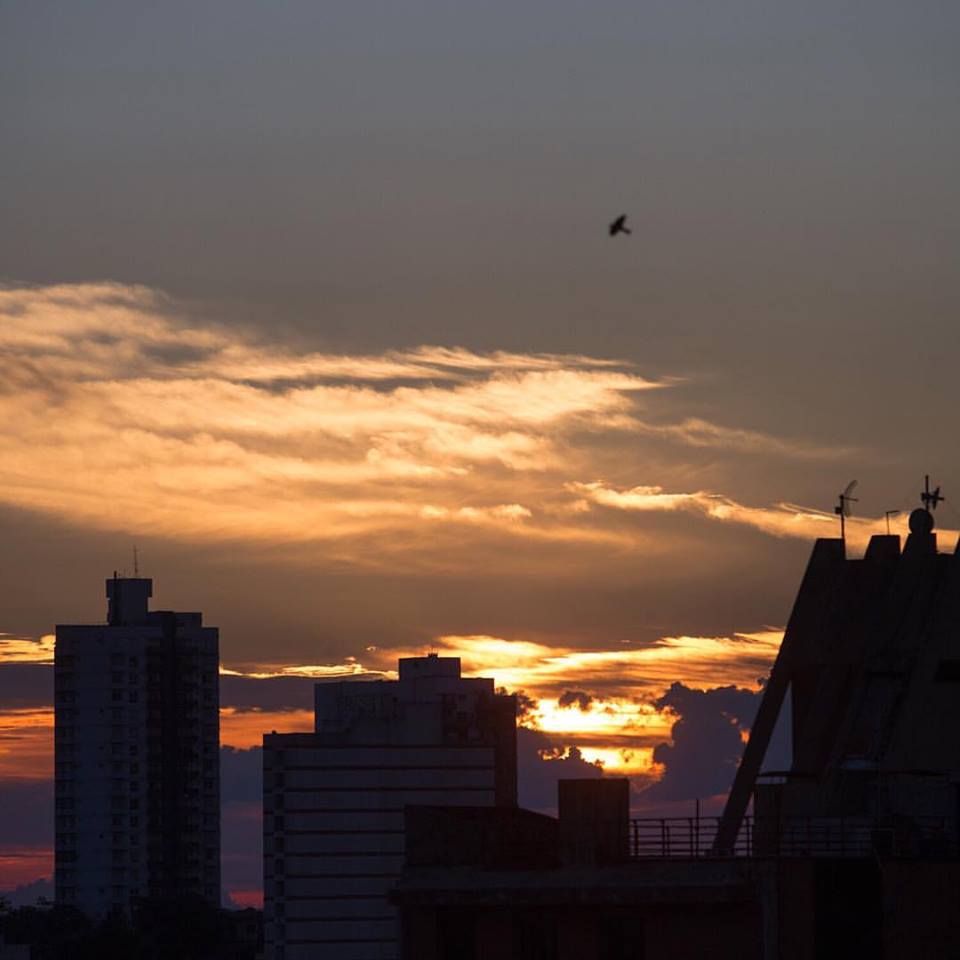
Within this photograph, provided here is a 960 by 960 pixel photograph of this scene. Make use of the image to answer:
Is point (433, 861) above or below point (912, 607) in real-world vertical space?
below

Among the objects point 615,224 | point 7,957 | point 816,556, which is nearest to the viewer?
point 615,224

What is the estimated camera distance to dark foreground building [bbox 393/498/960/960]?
57.2m

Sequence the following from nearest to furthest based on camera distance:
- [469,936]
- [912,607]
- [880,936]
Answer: [880,936] < [469,936] < [912,607]

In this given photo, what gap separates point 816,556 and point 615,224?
81.2ft

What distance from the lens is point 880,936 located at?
2229 inches

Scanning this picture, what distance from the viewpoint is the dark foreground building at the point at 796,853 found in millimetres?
57188

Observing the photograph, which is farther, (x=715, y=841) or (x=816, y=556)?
(x=816, y=556)

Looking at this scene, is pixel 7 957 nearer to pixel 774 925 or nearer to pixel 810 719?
pixel 810 719

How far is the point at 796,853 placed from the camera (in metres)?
62.8

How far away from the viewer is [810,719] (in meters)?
78.4

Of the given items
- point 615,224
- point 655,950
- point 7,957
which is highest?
point 615,224

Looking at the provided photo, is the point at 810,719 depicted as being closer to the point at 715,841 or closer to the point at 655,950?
the point at 715,841

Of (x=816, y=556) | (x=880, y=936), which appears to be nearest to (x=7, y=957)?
(x=816, y=556)

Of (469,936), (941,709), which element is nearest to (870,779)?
(941,709)
